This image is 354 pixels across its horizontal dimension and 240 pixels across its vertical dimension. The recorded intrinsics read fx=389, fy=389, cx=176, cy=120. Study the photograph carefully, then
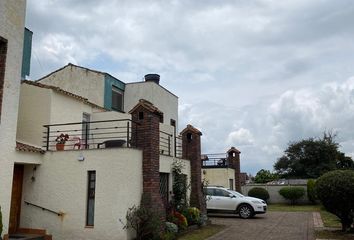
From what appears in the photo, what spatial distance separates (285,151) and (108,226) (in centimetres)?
4260

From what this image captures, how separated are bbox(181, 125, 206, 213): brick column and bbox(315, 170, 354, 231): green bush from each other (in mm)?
5425

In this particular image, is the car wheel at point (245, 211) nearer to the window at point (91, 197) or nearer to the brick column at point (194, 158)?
the brick column at point (194, 158)

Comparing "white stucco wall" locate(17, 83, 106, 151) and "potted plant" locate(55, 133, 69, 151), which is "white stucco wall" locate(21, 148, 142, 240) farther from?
"white stucco wall" locate(17, 83, 106, 151)

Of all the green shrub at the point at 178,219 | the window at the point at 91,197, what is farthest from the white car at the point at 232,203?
the window at the point at 91,197

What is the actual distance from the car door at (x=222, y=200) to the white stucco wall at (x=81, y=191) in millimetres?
9635

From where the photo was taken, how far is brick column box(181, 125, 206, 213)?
1816 centimetres

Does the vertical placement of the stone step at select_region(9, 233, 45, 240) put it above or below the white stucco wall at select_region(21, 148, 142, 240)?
below

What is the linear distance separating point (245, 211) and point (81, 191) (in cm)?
1122

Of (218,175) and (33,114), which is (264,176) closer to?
(218,175)

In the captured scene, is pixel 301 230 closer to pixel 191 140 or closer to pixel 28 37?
pixel 191 140

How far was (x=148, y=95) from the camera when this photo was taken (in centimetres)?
2544

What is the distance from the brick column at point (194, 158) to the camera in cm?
1816

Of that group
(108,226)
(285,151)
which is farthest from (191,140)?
(285,151)

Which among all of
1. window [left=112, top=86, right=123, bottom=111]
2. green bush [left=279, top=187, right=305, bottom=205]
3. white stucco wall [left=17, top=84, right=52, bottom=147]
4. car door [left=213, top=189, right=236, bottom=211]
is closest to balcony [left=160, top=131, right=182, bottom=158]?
car door [left=213, top=189, right=236, bottom=211]
